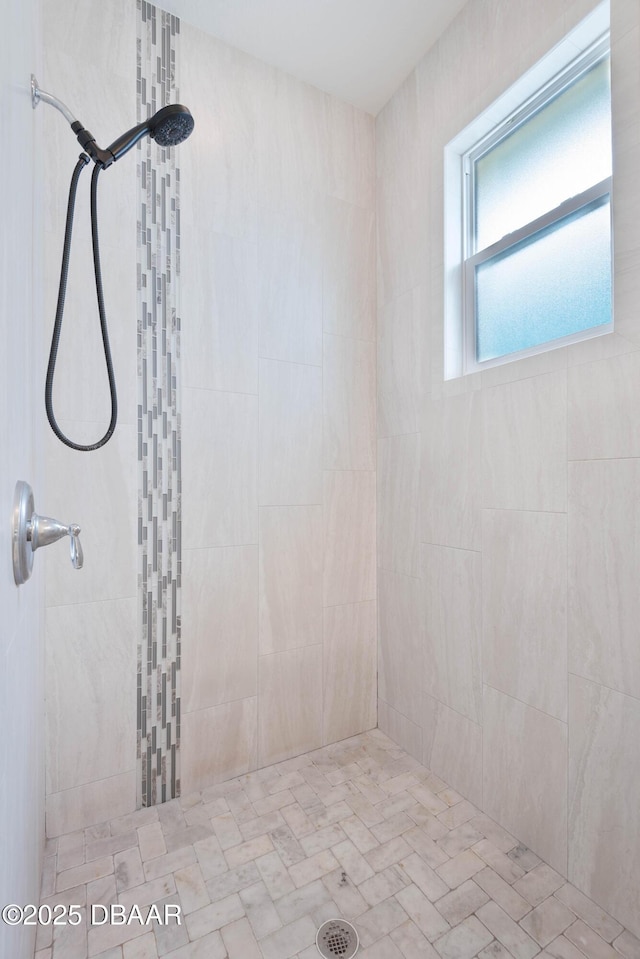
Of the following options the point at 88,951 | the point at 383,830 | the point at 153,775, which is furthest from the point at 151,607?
the point at 383,830

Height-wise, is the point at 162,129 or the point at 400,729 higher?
the point at 162,129

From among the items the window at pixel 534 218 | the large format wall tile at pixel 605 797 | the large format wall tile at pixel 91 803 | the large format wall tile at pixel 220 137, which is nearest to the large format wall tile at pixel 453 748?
the large format wall tile at pixel 605 797

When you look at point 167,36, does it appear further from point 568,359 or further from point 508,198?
point 568,359

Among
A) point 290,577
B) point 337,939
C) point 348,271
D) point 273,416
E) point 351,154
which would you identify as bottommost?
point 337,939

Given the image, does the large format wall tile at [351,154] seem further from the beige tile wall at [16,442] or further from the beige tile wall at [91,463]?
the beige tile wall at [16,442]

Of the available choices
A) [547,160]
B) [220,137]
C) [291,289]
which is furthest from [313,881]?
[220,137]

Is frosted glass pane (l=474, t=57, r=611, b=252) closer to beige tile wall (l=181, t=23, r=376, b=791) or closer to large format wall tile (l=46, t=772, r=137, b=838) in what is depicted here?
beige tile wall (l=181, t=23, r=376, b=791)

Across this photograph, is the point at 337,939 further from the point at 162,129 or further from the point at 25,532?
the point at 162,129

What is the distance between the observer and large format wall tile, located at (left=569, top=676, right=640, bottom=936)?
1149 mm

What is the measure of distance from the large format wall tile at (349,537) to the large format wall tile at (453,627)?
1.05 feet

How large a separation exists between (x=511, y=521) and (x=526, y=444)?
0.24 metres

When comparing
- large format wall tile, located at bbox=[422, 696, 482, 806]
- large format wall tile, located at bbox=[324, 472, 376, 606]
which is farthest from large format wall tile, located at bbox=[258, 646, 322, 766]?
large format wall tile, located at bbox=[422, 696, 482, 806]

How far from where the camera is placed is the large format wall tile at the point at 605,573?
1.16 m

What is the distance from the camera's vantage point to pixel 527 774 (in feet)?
4.65
